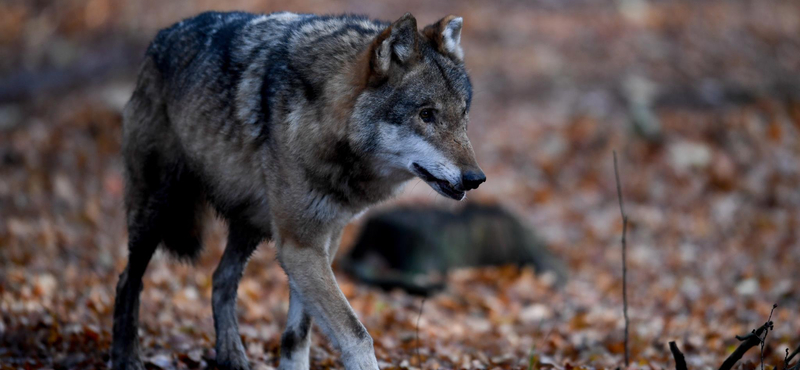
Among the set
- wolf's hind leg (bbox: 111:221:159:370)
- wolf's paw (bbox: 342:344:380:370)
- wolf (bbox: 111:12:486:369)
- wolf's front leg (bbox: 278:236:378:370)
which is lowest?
wolf's hind leg (bbox: 111:221:159:370)

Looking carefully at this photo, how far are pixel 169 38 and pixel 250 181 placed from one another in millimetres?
1538

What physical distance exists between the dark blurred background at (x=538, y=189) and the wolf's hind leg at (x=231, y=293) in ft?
1.12

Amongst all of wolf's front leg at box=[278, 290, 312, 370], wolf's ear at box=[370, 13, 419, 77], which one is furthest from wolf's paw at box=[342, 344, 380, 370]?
wolf's ear at box=[370, 13, 419, 77]

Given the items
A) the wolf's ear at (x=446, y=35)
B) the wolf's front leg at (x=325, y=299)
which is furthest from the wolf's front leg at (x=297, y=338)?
the wolf's ear at (x=446, y=35)

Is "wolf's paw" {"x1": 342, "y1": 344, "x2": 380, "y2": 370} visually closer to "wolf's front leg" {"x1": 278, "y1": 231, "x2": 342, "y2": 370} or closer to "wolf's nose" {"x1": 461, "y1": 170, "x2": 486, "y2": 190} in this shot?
"wolf's front leg" {"x1": 278, "y1": 231, "x2": 342, "y2": 370}

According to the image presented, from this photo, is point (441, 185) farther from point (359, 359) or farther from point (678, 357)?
point (678, 357)

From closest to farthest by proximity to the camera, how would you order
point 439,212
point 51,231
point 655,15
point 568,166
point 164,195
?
point 164,195, point 51,231, point 439,212, point 568,166, point 655,15

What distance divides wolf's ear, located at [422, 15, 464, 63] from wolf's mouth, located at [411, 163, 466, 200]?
84cm

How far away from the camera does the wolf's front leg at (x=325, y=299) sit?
13.5 ft

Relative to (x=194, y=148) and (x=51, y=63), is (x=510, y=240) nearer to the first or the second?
(x=194, y=148)

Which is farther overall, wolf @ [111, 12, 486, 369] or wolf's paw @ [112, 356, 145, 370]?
wolf's paw @ [112, 356, 145, 370]

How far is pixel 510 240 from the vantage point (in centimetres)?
944

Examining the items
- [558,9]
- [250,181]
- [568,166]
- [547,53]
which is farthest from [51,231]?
[558,9]

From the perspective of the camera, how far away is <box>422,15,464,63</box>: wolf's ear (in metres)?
4.51
